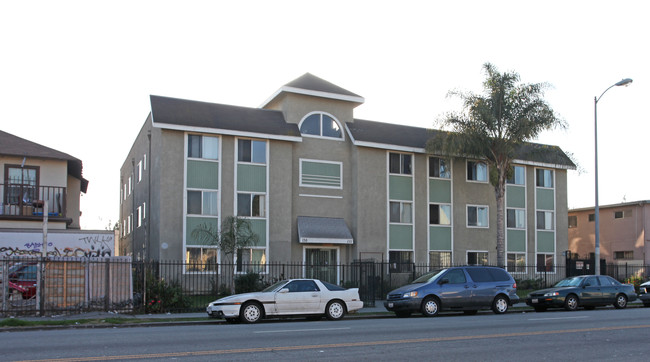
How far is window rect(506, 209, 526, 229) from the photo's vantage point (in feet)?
127

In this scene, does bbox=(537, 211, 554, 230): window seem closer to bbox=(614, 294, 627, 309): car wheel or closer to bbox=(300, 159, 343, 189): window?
bbox=(300, 159, 343, 189): window

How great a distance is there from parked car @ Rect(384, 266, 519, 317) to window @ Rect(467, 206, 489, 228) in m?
16.1

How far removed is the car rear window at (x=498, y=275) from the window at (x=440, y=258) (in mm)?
14358

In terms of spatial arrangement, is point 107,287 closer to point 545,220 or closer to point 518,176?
point 518,176

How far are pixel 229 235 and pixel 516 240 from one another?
735 inches

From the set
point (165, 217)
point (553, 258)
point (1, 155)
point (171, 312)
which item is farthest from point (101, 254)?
point (553, 258)

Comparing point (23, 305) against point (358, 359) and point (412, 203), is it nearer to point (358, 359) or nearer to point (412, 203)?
point (358, 359)

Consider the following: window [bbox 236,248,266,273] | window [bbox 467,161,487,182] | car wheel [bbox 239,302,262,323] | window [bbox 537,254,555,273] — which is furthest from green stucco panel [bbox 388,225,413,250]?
car wheel [bbox 239,302,262,323]

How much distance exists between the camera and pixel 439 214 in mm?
36344

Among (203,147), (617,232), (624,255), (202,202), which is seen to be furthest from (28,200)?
(624,255)

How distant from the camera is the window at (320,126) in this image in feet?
110

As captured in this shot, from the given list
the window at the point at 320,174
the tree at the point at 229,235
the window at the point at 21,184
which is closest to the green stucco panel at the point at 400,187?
the window at the point at 320,174

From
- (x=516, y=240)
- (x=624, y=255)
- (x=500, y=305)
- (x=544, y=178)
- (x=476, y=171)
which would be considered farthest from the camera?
(x=624, y=255)

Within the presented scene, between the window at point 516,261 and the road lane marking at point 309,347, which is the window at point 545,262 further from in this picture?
the road lane marking at point 309,347
